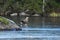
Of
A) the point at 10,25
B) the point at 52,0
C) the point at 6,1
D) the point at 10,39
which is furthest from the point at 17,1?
the point at 10,39

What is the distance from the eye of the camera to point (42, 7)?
48.1 meters

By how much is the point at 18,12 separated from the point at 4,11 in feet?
8.37

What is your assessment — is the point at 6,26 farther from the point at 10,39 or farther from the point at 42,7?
the point at 42,7

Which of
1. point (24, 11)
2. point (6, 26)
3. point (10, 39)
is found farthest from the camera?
point (24, 11)

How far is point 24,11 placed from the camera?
4694 centimetres

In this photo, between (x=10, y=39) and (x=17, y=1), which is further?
(x=17, y=1)

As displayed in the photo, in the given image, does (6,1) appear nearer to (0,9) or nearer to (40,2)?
(0,9)

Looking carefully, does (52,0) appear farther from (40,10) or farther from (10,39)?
(10,39)

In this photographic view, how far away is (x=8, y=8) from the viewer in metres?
47.4

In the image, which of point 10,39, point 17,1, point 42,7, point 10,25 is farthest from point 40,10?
point 10,39

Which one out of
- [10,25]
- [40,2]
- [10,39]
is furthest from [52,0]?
[10,39]

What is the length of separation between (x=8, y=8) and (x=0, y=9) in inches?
68.4

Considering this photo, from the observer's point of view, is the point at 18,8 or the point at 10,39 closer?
the point at 10,39

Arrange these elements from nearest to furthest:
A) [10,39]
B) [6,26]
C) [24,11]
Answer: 1. [10,39]
2. [6,26]
3. [24,11]
